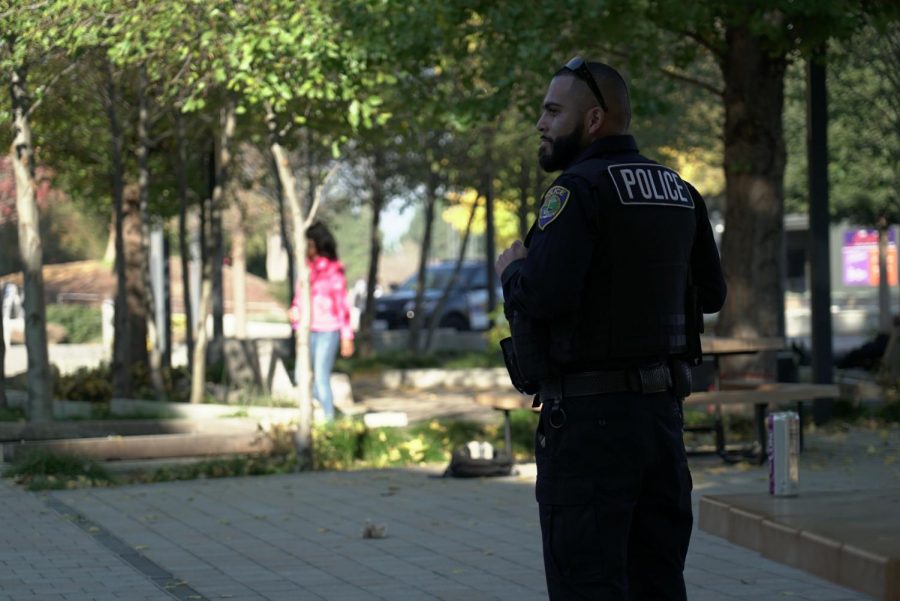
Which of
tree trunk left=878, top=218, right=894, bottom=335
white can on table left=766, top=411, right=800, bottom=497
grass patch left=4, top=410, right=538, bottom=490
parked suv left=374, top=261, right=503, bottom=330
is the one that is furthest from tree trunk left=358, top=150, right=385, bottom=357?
white can on table left=766, top=411, right=800, bottom=497

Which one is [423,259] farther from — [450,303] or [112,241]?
[450,303]

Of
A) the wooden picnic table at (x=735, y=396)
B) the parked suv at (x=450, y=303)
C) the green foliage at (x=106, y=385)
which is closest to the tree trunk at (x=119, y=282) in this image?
the green foliage at (x=106, y=385)

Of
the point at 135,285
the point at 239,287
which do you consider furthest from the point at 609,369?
the point at 239,287

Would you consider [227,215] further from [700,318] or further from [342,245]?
[342,245]

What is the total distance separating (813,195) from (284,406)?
5240 mm

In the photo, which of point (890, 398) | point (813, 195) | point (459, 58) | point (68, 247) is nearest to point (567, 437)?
point (459, 58)

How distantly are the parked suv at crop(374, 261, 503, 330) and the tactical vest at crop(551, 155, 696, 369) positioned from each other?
1354 inches

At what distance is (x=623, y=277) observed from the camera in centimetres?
406

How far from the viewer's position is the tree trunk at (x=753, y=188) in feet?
45.2

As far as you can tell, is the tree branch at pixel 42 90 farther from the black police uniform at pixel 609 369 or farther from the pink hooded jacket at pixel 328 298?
the black police uniform at pixel 609 369

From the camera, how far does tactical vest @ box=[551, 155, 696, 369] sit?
4.04 m

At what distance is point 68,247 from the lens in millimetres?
60281

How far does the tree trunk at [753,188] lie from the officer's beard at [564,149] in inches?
387

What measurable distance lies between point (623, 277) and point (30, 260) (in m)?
9.27
